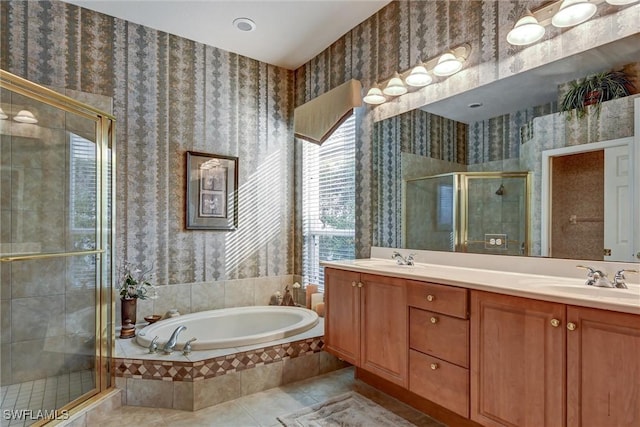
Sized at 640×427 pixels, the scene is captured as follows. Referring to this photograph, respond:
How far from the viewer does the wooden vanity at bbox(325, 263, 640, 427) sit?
3.78 ft

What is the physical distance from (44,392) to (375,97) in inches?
113

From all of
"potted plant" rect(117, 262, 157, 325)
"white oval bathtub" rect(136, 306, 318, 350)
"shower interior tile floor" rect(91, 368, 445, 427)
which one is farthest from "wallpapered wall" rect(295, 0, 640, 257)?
"potted plant" rect(117, 262, 157, 325)

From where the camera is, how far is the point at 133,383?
2186 millimetres

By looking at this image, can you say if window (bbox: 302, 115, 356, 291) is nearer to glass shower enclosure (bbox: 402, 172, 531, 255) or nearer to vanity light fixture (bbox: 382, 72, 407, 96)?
vanity light fixture (bbox: 382, 72, 407, 96)

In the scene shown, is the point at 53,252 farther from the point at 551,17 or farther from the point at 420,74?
the point at 551,17

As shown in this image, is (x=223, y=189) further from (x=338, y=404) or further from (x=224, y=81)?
(x=338, y=404)

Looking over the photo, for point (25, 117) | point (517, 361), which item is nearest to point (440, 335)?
point (517, 361)

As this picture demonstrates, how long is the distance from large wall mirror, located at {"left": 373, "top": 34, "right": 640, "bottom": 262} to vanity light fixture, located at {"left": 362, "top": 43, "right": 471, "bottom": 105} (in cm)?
17

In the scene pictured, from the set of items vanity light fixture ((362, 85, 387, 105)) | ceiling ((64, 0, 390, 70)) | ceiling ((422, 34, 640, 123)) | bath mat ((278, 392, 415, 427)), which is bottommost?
bath mat ((278, 392, 415, 427))

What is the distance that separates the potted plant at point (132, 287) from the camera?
2668 millimetres

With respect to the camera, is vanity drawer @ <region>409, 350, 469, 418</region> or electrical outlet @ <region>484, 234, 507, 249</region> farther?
electrical outlet @ <region>484, 234, 507, 249</region>

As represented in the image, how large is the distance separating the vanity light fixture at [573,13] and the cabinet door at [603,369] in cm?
135

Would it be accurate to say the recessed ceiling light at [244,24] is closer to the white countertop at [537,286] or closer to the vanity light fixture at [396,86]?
the vanity light fixture at [396,86]

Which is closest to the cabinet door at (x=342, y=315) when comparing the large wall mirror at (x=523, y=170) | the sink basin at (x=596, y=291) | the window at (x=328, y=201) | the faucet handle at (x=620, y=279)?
the large wall mirror at (x=523, y=170)
